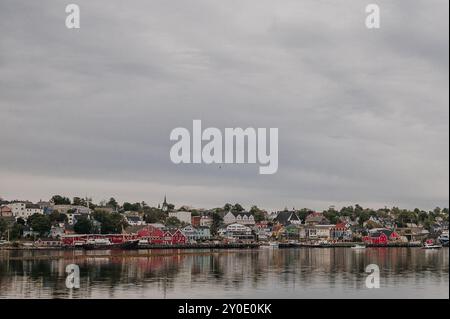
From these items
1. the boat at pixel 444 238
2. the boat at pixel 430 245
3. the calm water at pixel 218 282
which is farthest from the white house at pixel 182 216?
the calm water at pixel 218 282

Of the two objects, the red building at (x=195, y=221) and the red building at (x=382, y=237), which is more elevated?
the red building at (x=195, y=221)

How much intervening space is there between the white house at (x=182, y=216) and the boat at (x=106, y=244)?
662cm

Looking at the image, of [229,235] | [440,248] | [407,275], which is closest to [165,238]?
[229,235]

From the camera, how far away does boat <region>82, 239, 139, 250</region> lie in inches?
1345

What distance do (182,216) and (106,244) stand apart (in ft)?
29.4

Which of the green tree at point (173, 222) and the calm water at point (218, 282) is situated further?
the green tree at point (173, 222)

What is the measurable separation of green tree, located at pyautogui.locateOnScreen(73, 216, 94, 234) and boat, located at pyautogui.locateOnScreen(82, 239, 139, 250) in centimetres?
196

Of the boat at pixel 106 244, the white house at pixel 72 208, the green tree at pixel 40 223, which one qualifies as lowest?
the boat at pixel 106 244

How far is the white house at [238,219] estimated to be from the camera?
140 feet

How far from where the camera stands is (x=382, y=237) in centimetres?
4409

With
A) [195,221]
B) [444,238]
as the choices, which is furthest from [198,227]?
[444,238]

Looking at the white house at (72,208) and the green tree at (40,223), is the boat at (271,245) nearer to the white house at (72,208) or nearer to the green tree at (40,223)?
the white house at (72,208)

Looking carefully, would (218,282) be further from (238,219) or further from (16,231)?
(238,219)

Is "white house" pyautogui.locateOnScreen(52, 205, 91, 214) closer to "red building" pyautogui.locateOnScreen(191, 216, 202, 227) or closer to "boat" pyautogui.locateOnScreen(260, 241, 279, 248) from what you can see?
"red building" pyautogui.locateOnScreen(191, 216, 202, 227)
